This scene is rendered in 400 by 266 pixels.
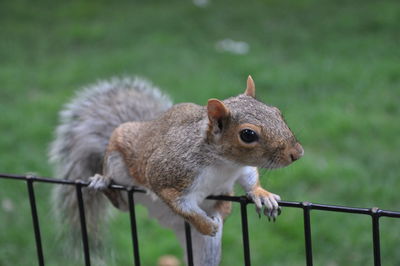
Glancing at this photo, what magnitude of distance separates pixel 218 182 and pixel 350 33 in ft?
11.3

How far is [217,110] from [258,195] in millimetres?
167

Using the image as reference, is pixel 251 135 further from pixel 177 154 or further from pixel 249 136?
pixel 177 154

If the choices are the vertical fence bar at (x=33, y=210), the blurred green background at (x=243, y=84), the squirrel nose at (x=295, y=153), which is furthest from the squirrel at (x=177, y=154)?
the blurred green background at (x=243, y=84)

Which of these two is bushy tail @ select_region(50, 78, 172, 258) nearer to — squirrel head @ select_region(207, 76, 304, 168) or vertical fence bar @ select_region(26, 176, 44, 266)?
vertical fence bar @ select_region(26, 176, 44, 266)

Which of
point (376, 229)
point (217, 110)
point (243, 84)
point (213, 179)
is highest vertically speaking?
point (243, 84)

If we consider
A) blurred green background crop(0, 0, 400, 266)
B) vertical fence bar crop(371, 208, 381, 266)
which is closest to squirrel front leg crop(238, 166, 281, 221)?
vertical fence bar crop(371, 208, 381, 266)

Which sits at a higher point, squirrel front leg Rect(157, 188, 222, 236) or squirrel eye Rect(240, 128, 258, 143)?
squirrel eye Rect(240, 128, 258, 143)

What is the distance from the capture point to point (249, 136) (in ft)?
3.31

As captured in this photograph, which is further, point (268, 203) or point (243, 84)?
point (243, 84)

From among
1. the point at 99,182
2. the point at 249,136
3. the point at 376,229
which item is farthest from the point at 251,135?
the point at 99,182

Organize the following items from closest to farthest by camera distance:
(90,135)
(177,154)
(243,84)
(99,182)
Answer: (177,154), (99,182), (90,135), (243,84)

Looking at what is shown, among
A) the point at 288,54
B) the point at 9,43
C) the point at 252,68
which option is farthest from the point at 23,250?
the point at 9,43

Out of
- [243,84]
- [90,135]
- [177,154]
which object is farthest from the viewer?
[243,84]

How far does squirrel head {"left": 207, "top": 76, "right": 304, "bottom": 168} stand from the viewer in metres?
0.99
